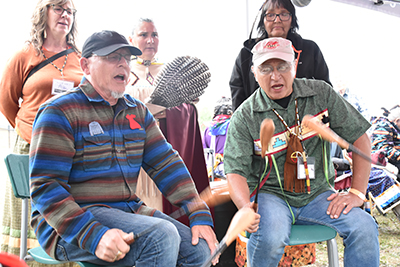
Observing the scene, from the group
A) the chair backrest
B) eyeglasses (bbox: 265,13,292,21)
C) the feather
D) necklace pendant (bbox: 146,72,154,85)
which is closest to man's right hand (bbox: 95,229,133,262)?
the chair backrest

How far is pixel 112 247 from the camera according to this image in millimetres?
1255

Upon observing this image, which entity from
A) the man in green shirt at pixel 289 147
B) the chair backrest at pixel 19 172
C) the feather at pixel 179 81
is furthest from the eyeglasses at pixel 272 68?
the chair backrest at pixel 19 172

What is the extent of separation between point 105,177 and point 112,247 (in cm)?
33

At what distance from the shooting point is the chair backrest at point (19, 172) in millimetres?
1638

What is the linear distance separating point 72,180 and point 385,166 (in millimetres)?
3490

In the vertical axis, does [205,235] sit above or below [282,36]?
below

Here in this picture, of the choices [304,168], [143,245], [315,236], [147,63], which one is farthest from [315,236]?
[147,63]

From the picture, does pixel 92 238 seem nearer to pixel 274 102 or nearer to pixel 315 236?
pixel 315 236

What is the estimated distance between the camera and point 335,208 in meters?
1.79

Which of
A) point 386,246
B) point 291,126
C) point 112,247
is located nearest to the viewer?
point 112,247

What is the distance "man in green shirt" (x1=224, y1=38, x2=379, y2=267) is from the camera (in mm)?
1842

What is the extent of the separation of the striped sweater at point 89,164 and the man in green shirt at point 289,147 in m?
0.41

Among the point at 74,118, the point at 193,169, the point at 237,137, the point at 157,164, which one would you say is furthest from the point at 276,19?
the point at 74,118

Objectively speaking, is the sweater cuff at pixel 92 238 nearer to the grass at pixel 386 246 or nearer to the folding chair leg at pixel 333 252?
the folding chair leg at pixel 333 252
